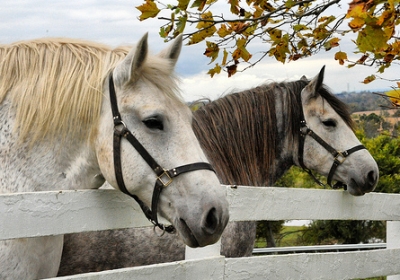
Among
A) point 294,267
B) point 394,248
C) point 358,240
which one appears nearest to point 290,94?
point 394,248

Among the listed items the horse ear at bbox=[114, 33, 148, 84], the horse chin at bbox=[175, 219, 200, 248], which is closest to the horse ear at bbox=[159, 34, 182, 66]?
the horse ear at bbox=[114, 33, 148, 84]

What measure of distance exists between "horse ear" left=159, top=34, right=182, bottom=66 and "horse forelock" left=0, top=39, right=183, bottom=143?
0.18 m

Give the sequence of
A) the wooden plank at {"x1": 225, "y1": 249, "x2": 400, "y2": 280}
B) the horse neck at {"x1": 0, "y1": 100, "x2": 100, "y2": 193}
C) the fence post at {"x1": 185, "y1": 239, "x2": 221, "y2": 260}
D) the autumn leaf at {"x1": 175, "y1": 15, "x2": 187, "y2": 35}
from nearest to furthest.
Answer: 1. the horse neck at {"x1": 0, "y1": 100, "x2": 100, "y2": 193}
2. the fence post at {"x1": 185, "y1": 239, "x2": 221, "y2": 260}
3. the wooden plank at {"x1": 225, "y1": 249, "x2": 400, "y2": 280}
4. the autumn leaf at {"x1": 175, "y1": 15, "x2": 187, "y2": 35}

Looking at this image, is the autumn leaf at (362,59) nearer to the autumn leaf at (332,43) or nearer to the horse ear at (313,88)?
the autumn leaf at (332,43)

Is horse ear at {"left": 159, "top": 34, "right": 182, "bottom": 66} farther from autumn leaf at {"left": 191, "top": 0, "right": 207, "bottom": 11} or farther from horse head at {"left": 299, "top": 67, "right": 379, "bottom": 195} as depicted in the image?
horse head at {"left": 299, "top": 67, "right": 379, "bottom": 195}

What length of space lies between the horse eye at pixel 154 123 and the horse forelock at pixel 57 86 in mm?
213

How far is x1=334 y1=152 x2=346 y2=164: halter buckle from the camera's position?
209 inches

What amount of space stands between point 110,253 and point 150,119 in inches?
50.9

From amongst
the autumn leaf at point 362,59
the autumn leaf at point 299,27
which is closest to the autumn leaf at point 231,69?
the autumn leaf at point 299,27

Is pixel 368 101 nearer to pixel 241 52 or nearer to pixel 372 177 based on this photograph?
pixel 372 177

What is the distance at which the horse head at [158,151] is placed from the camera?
104 inches

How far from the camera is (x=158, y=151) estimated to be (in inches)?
109

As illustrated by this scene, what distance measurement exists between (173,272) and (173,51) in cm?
127

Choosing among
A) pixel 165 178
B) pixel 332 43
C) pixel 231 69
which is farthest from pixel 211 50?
pixel 165 178
